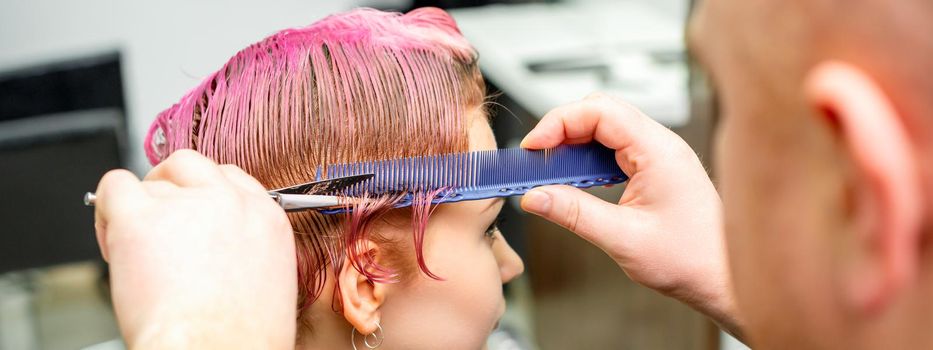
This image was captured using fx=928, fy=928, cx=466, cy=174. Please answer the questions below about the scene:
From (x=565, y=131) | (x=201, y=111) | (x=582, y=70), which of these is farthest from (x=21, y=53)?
(x=565, y=131)

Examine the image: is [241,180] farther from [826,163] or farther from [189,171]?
[826,163]

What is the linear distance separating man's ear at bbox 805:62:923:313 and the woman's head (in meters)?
0.58

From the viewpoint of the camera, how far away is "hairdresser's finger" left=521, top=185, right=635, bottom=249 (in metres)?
1.02

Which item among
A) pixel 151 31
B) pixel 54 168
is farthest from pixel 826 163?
pixel 151 31

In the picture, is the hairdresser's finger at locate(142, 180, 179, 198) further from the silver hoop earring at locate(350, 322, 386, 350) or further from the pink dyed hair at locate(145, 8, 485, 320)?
the silver hoop earring at locate(350, 322, 386, 350)

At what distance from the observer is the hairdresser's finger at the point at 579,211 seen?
3.35 ft

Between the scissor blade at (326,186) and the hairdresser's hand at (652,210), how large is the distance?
22cm

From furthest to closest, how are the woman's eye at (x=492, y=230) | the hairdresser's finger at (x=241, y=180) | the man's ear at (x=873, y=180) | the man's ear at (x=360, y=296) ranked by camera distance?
the woman's eye at (x=492, y=230), the man's ear at (x=360, y=296), the hairdresser's finger at (x=241, y=180), the man's ear at (x=873, y=180)

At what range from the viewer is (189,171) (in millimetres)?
819

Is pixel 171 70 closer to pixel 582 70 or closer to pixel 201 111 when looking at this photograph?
pixel 582 70

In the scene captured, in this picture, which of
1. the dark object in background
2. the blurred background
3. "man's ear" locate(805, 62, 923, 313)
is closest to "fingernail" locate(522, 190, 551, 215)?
"man's ear" locate(805, 62, 923, 313)

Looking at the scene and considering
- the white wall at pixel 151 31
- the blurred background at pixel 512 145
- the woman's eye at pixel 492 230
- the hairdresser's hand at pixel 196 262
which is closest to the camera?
the hairdresser's hand at pixel 196 262

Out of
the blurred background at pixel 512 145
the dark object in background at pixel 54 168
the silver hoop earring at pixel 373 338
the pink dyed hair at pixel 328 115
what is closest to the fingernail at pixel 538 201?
the pink dyed hair at pixel 328 115

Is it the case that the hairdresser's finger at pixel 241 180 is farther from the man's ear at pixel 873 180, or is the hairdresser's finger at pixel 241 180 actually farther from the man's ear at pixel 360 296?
the man's ear at pixel 873 180
